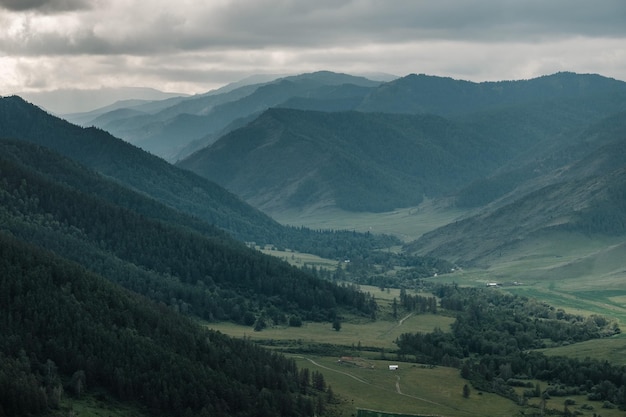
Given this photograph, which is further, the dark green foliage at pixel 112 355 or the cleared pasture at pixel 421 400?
the cleared pasture at pixel 421 400

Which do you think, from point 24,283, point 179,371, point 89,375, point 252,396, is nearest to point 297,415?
point 252,396

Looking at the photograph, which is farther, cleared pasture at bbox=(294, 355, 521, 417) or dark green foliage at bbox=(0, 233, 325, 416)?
cleared pasture at bbox=(294, 355, 521, 417)

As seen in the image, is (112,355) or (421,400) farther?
(421,400)

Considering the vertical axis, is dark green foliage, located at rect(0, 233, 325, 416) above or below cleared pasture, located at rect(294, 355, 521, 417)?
above

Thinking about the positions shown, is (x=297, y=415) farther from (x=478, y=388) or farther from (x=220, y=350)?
(x=478, y=388)

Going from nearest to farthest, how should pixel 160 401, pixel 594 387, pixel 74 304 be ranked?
1. pixel 160 401
2. pixel 74 304
3. pixel 594 387

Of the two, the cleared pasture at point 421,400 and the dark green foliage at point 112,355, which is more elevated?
the dark green foliage at point 112,355

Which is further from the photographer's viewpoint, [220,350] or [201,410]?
[220,350]

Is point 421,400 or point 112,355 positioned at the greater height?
point 112,355
